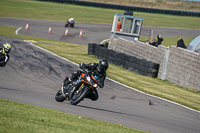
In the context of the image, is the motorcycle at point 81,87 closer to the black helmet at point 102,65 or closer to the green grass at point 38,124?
the black helmet at point 102,65

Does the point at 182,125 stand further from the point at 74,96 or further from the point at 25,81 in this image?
the point at 25,81

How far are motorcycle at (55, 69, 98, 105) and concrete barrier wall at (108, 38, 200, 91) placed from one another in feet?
23.7

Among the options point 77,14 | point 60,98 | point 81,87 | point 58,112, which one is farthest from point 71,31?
point 58,112

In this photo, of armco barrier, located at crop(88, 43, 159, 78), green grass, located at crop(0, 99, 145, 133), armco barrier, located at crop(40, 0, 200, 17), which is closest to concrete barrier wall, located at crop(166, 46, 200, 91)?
armco barrier, located at crop(88, 43, 159, 78)

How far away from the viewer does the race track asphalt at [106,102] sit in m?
8.45

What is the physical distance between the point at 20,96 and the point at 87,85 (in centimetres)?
231

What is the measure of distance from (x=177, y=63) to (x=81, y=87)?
328 inches

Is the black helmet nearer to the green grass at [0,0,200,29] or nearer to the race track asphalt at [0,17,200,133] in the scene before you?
the race track asphalt at [0,17,200,133]

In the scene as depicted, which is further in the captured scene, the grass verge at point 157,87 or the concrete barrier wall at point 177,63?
the concrete barrier wall at point 177,63

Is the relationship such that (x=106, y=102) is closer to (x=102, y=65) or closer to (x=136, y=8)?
(x=102, y=65)

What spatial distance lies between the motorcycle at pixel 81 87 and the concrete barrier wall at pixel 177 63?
7.22m

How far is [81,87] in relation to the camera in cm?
875

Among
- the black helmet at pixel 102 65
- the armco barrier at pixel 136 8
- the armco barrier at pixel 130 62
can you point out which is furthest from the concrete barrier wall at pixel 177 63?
the armco barrier at pixel 136 8

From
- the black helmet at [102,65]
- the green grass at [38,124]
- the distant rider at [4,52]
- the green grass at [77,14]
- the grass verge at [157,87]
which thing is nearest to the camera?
the green grass at [38,124]
